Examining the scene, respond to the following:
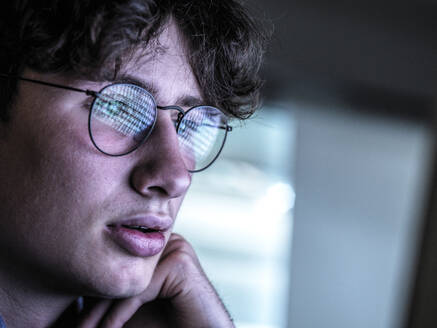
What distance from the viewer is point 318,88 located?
16.5ft

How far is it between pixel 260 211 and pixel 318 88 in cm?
137

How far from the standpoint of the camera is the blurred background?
Result: 4.77 meters

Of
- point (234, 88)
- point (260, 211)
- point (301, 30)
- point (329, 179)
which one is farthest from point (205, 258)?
point (234, 88)

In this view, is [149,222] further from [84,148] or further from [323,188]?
[323,188]

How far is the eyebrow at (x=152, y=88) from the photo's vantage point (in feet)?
3.61

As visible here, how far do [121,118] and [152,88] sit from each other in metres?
0.11

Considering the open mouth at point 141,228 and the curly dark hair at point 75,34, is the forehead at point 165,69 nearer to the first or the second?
the curly dark hair at point 75,34

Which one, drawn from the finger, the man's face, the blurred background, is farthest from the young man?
the blurred background

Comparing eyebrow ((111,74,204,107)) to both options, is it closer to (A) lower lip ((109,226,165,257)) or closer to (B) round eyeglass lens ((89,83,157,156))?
(B) round eyeglass lens ((89,83,157,156))

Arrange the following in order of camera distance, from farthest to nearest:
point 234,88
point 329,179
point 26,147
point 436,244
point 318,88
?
point 329,179 → point 318,88 → point 234,88 → point 436,244 → point 26,147

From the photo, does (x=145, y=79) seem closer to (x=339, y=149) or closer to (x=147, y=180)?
(x=147, y=180)

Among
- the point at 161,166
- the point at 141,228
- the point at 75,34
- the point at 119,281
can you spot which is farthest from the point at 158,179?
the point at 75,34

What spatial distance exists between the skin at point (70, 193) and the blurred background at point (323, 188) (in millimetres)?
3666

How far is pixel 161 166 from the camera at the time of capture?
3.65 feet
